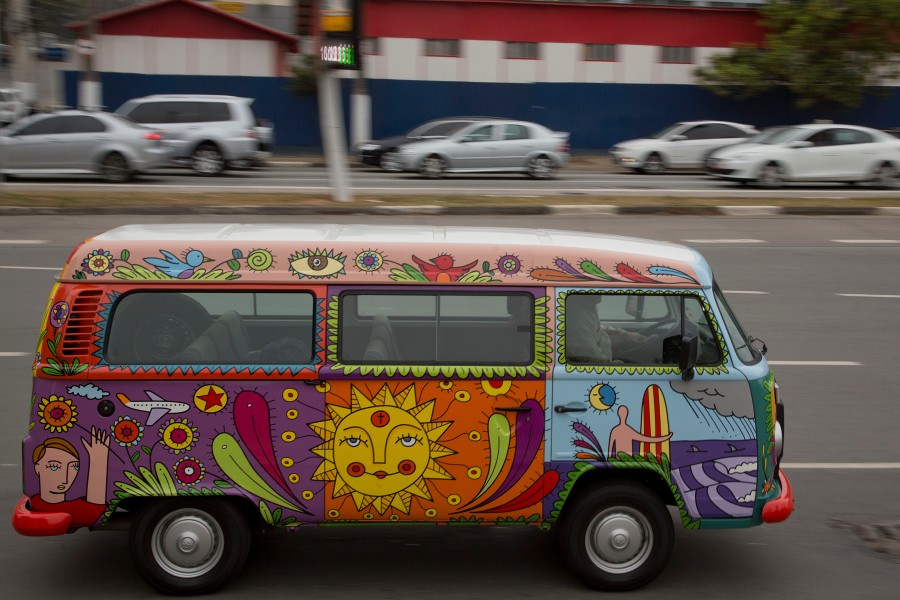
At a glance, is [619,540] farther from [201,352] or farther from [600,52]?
[600,52]

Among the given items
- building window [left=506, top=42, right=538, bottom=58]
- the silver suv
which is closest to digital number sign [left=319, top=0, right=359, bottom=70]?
the silver suv

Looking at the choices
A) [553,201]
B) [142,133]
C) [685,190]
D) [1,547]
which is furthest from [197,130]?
[1,547]

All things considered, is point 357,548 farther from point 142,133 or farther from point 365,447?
point 142,133

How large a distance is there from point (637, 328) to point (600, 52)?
35524 mm

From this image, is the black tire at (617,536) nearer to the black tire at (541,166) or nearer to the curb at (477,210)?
the curb at (477,210)

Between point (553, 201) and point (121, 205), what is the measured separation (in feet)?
24.9

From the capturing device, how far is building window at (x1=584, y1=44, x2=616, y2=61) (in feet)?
128

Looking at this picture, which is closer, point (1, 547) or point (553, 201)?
point (1, 547)

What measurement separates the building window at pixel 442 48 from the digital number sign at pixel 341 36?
20.8 m

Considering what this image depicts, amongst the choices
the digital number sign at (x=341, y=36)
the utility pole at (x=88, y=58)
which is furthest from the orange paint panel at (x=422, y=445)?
the utility pole at (x=88, y=58)

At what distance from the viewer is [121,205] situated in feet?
57.1

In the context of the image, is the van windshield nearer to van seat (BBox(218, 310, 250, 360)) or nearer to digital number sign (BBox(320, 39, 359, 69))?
van seat (BBox(218, 310, 250, 360))

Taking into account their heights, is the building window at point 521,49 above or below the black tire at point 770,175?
above

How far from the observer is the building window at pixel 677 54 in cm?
3922
